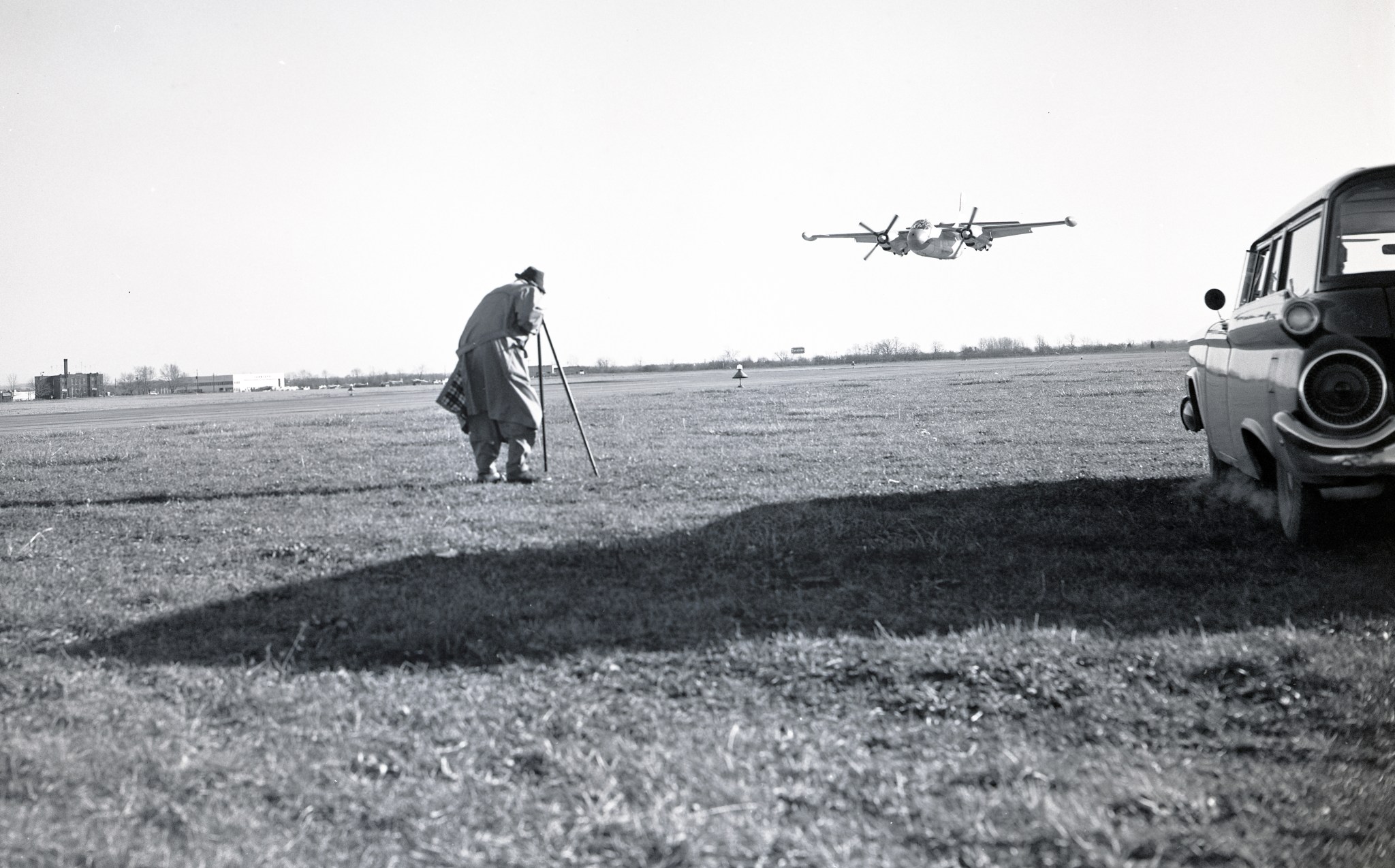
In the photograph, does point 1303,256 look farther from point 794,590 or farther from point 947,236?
point 947,236

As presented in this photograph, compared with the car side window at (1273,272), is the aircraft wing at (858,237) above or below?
above

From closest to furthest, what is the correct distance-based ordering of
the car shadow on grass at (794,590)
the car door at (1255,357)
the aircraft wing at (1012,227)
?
the car shadow on grass at (794,590) → the car door at (1255,357) → the aircraft wing at (1012,227)

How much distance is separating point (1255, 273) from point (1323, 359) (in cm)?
271

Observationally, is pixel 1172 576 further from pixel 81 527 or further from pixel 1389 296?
pixel 81 527

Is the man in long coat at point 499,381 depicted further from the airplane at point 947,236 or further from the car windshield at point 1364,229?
the airplane at point 947,236

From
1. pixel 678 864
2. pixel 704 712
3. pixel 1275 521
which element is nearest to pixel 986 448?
pixel 1275 521

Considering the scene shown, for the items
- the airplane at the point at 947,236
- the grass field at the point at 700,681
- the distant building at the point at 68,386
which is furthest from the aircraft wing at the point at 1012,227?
the distant building at the point at 68,386

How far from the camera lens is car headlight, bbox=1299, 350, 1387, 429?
4766 millimetres

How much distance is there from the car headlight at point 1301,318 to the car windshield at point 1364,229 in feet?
1.56

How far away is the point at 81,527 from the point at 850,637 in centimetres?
685

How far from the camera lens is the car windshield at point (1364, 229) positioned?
5203mm

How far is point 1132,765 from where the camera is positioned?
10.2 ft

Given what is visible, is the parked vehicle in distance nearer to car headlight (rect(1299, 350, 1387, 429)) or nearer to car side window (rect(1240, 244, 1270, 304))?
car headlight (rect(1299, 350, 1387, 429))

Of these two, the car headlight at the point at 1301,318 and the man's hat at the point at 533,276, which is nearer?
the car headlight at the point at 1301,318
